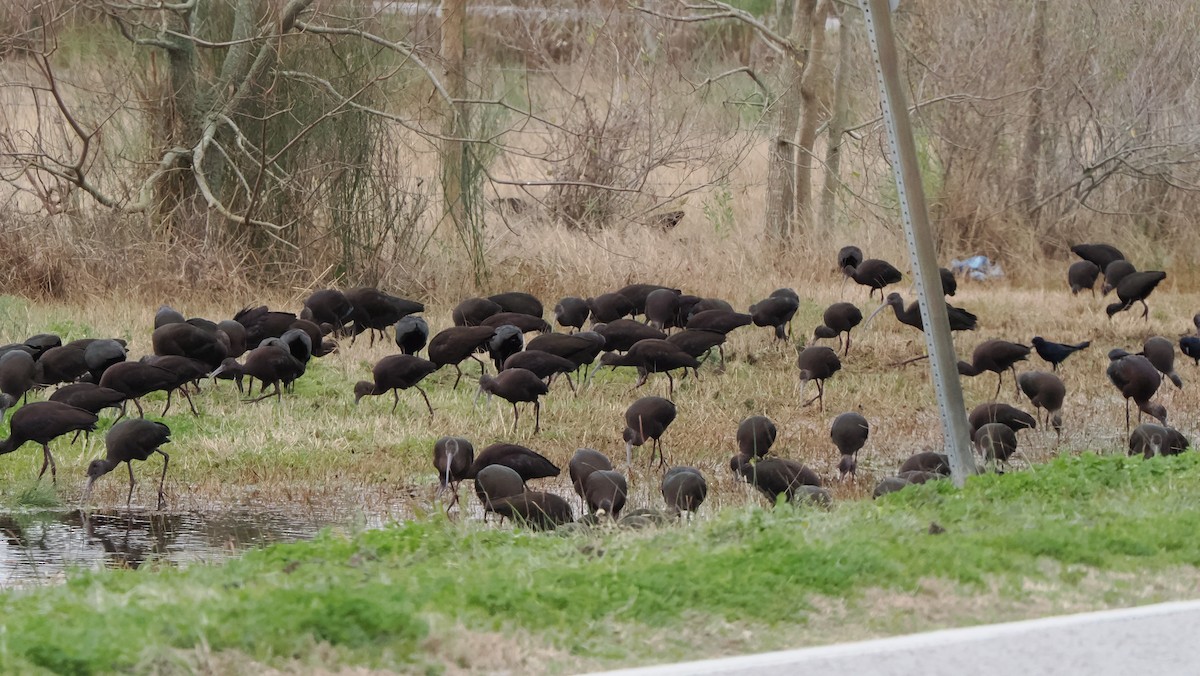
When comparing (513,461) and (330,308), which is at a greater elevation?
(330,308)

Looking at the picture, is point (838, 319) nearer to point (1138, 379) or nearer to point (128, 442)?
point (1138, 379)

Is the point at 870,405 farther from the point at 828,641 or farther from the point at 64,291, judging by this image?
the point at 64,291

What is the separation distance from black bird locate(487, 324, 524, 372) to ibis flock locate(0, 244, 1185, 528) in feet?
0.03

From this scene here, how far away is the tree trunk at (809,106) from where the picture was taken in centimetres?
1775

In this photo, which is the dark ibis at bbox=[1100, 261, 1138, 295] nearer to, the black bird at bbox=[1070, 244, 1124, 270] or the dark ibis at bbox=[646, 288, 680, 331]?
the black bird at bbox=[1070, 244, 1124, 270]

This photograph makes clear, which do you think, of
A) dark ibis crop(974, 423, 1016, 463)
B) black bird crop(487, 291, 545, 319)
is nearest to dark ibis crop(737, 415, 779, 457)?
dark ibis crop(974, 423, 1016, 463)

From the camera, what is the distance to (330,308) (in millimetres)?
12352

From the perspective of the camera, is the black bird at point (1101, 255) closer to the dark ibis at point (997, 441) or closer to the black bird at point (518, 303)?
the black bird at point (518, 303)

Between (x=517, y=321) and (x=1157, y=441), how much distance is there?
4910mm

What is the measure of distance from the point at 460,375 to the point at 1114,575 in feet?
22.7

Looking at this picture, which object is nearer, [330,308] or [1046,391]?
[1046,391]

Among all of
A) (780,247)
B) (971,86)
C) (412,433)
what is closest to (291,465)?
(412,433)

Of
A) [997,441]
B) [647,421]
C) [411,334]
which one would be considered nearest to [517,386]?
[647,421]

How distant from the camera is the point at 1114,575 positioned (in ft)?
17.9
